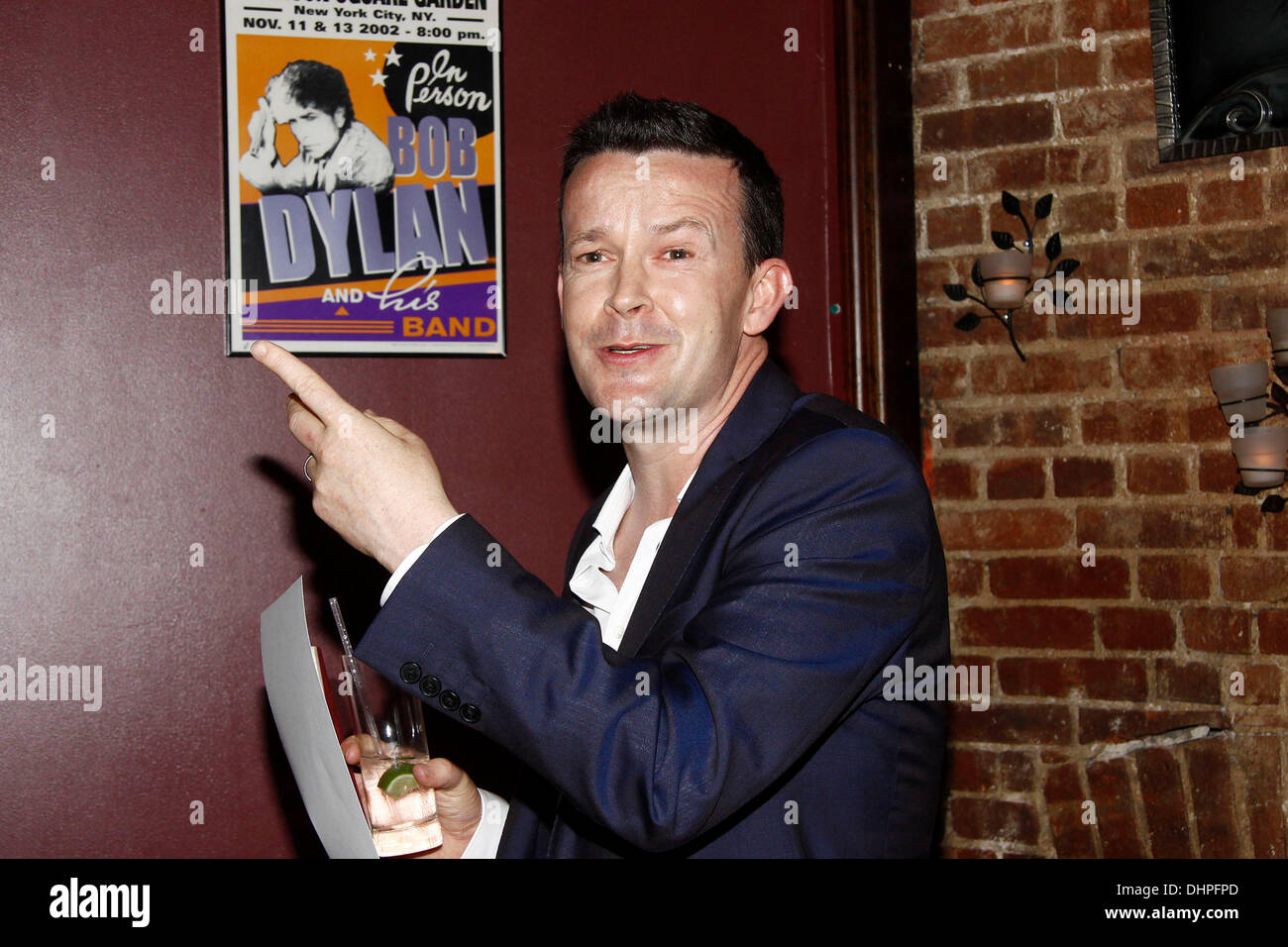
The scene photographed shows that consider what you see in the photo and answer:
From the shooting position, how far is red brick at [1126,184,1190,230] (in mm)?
2420

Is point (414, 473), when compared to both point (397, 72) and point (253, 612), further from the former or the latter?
point (397, 72)

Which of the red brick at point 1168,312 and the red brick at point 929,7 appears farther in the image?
the red brick at point 929,7

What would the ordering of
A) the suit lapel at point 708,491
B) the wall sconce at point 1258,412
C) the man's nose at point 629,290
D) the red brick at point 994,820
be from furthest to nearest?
the red brick at point 994,820
the wall sconce at point 1258,412
the man's nose at point 629,290
the suit lapel at point 708,491

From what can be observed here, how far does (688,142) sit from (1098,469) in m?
1.47

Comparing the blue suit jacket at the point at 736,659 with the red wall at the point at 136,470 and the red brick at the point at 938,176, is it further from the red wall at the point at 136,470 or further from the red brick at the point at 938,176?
the red brick at the point at 938,176

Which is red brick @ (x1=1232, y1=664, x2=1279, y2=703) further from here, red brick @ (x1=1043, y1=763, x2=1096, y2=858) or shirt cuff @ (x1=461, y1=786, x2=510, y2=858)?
shirt cuff @ (x1=461, y1=786, x2=510, y2=858)

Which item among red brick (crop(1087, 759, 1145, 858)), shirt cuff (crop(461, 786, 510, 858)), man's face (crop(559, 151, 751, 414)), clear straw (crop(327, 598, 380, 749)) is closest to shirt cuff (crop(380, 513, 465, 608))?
clear straw (crop(327, 598, 380, 749))

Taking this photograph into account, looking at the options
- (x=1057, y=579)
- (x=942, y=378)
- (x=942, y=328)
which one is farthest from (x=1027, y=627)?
(x=942, y=328)

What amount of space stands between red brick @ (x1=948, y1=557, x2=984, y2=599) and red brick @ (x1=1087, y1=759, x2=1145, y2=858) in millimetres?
439

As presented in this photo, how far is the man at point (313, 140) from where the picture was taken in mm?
2174

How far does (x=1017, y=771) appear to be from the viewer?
2514 mm

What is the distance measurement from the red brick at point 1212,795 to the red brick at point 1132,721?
42 mm

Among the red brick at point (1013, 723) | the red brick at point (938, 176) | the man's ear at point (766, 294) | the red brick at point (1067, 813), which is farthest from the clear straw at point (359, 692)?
the red brick at point (938, 176)

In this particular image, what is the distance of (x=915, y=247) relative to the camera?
2.66 metres
